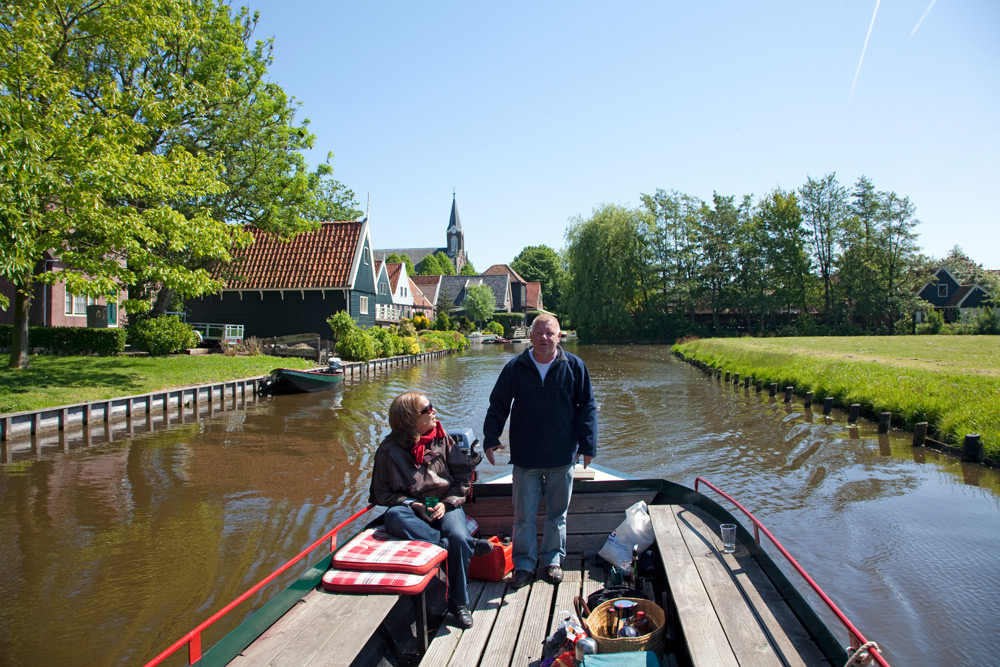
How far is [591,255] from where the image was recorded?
51.3m

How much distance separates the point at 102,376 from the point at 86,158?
20.6ft

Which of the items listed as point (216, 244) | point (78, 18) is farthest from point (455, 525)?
point (78, 18)

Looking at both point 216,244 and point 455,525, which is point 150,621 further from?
point 216,244

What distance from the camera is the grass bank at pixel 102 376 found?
14.0 meters

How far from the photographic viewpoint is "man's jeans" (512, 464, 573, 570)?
14.8 feet

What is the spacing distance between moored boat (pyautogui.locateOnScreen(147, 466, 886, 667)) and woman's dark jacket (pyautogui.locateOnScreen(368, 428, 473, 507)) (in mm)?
498

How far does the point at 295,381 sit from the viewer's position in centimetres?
2006

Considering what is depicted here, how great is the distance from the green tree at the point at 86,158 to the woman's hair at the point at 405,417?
32.0 feet

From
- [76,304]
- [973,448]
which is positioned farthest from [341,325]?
[973,448]

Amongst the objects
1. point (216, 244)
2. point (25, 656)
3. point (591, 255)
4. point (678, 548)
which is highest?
point (591, 255)

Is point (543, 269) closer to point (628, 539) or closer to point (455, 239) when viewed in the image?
point (455, 239)

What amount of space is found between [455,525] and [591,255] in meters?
48.3

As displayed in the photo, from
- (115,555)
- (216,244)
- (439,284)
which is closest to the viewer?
(115,555)

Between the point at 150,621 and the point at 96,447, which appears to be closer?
the point at 150,621
